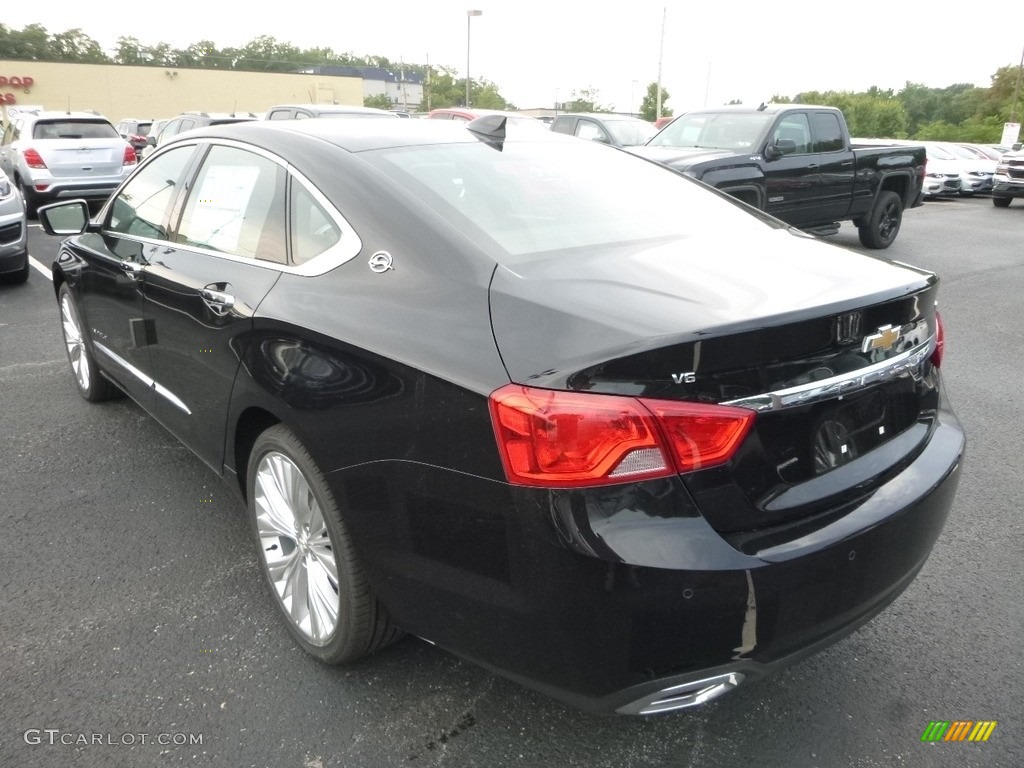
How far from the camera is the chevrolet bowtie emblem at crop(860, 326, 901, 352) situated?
204cm

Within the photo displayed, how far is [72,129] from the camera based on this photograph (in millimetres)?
13430

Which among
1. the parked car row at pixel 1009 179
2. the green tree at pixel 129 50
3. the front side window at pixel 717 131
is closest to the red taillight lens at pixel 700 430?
the front side window at pixel 717 131

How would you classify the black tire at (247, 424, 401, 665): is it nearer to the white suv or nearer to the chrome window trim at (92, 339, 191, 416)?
the chrome window trim at (92, 339, 191, 416)

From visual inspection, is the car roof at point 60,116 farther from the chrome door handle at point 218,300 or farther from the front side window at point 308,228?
the front side window at point 308,228

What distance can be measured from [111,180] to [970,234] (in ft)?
46.8

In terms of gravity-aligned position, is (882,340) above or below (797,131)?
below

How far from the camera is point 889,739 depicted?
230 centimetres

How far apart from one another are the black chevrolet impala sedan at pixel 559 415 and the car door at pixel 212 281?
0.07ft

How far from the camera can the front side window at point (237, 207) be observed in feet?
9.00

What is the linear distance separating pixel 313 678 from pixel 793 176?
8731 mm

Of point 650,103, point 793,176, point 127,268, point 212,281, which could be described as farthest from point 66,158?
point 650,103

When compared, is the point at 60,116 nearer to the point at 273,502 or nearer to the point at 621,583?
the point at 273,502

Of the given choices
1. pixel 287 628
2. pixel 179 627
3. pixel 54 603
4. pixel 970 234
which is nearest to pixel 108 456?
pixel 54 603

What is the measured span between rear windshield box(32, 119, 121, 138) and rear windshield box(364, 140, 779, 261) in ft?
42.1
